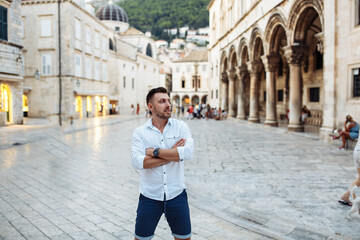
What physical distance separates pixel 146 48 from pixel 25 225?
5997 cm

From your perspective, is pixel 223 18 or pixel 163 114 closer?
pixel 163 114

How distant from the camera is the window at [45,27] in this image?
30370 millimetres

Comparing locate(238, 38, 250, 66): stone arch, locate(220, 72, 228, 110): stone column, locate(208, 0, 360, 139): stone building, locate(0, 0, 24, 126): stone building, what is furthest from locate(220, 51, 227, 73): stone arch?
locate(0, 0, 24, 126): stone building

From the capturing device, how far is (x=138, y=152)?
110 inches

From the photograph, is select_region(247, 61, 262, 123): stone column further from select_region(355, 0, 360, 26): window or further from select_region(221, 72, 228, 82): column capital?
select_region(355, 0, 360, 26): window

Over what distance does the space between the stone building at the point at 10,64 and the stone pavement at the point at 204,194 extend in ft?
39.5

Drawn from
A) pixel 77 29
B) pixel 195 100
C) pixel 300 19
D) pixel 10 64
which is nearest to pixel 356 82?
pixel 300 19

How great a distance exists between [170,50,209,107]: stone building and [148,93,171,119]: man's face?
72455 millimetres

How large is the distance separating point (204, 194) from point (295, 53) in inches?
464

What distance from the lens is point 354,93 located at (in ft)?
38.4

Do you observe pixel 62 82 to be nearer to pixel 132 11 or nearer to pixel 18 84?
pixel 18 84

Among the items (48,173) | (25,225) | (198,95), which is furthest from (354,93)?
(198,95)

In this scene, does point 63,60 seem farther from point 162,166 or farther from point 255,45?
point 162,166

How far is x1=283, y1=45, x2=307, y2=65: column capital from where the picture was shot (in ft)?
50.6
